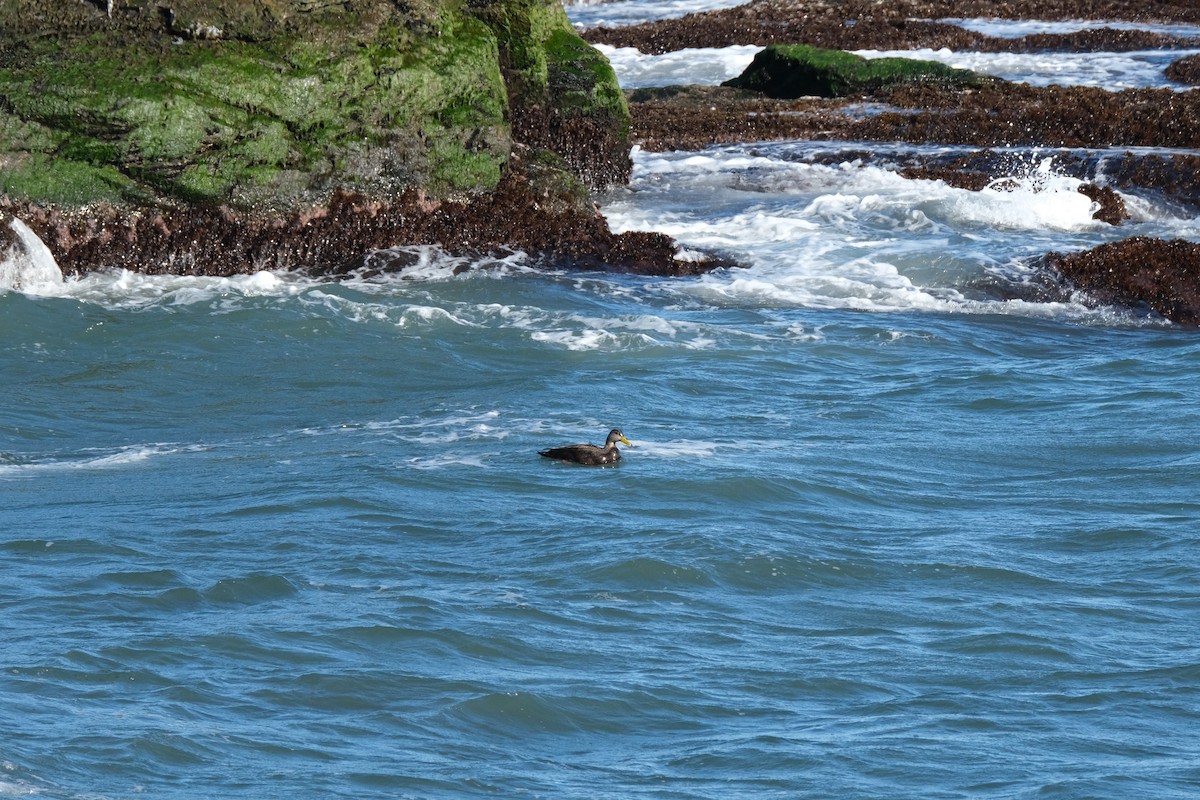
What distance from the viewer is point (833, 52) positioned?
28.8m

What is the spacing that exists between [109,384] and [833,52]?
19.1m

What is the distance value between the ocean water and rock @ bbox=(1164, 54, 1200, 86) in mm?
13762

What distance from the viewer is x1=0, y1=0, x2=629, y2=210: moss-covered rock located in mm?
14953

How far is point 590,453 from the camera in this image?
1036cm

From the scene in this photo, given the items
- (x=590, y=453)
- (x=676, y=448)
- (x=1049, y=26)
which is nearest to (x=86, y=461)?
(x=590, y=453)

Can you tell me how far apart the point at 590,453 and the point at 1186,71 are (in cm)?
2227

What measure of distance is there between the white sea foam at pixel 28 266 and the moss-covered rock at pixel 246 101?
1.39 ft

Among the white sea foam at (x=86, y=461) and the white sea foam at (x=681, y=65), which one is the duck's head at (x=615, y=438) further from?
the white sea foam at (x=681, y=65)

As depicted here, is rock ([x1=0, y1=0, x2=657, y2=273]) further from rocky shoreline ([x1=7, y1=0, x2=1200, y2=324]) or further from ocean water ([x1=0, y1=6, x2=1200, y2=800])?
ocean water ([x1=0, y1=6, x2=1200, y2=800])

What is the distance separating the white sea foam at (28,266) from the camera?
14.6 m

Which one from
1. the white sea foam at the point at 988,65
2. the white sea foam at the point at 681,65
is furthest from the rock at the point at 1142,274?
the white sea foam at the point at 681,65

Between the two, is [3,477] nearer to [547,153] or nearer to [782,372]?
[782,372]

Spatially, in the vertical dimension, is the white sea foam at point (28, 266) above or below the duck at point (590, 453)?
above

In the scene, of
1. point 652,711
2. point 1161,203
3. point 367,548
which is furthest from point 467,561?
point 1161,203
